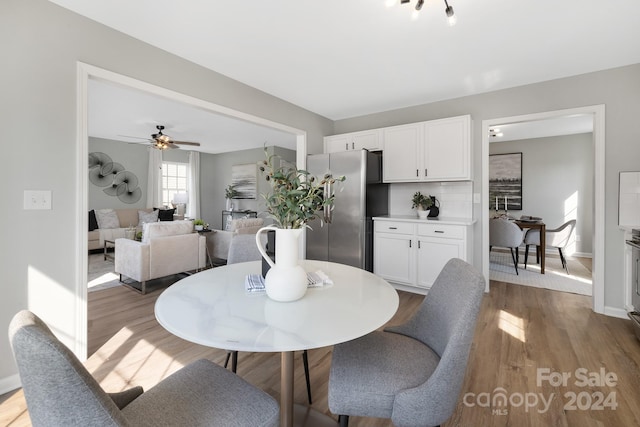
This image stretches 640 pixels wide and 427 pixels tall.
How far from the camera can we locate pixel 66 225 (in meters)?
1.98

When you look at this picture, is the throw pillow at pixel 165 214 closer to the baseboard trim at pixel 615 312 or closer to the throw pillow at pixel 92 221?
the throw pillow at pixel 92 221

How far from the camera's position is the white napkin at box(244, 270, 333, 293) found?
4.51ft

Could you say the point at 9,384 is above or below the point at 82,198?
below

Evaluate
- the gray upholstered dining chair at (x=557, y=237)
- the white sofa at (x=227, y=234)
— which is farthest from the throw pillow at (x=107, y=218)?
the gray upholstered dining chair at (x=557, y=237)

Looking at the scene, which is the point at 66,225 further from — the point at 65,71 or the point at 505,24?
the point at 505,24

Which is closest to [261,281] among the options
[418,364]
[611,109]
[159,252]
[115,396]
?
[115,396]

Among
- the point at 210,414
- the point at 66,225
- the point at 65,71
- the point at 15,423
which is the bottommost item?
the point at 15,423

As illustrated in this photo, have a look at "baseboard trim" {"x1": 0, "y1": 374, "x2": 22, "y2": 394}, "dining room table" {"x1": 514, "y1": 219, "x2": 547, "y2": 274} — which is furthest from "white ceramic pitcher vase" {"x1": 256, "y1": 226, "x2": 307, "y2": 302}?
"dining room table" {"x1": 514, "y1": 219, "x2": 547, "y2": 274}

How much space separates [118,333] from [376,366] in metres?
2.38

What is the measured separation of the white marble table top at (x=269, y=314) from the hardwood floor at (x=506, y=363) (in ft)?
2.51

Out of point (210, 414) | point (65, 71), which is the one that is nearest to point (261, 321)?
point (210, 414)

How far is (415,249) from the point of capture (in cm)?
353

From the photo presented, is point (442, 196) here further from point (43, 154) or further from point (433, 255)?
point (43, 154)

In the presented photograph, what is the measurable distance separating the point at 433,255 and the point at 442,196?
0.90 metres
